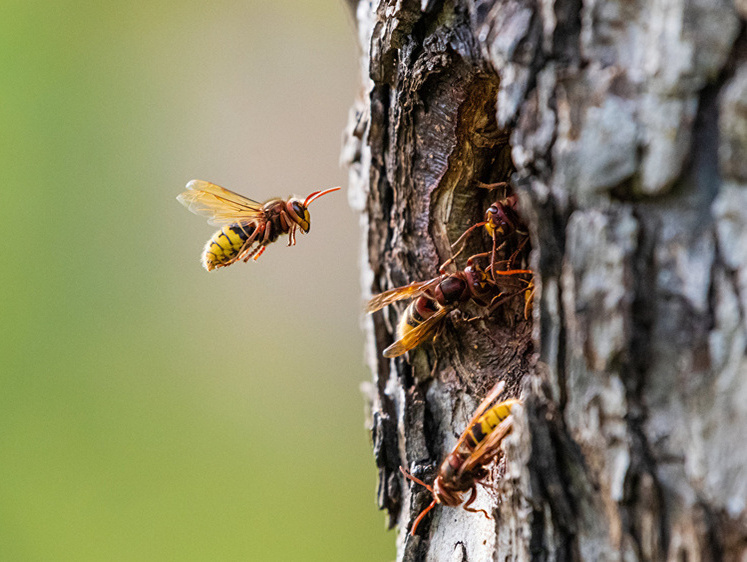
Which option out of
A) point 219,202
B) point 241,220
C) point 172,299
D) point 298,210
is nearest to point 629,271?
point 298,210

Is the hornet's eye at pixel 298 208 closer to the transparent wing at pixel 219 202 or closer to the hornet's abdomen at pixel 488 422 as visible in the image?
the transparent wing at pixel 219 202

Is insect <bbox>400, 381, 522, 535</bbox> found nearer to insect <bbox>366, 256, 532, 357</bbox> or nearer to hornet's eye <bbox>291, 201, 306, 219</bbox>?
insect <bbox>366, 256, 532, 357</bbox>

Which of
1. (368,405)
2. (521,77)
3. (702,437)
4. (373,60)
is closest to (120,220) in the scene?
(368,405)

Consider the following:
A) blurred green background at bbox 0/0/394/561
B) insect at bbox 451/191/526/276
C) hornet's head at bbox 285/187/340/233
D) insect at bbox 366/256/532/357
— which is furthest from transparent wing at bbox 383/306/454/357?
blurred green background at bbox 0/0/394/561

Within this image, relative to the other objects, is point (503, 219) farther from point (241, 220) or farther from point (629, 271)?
point (241, 220)

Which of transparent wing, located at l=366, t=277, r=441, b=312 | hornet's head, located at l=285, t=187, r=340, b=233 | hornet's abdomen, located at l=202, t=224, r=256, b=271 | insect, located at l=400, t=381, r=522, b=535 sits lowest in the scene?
insect, located at l=400, t=381, r=522, b=535

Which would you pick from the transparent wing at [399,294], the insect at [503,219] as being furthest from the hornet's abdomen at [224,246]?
the insect at [503,219]

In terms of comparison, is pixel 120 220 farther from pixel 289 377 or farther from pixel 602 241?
pixel 602 241
